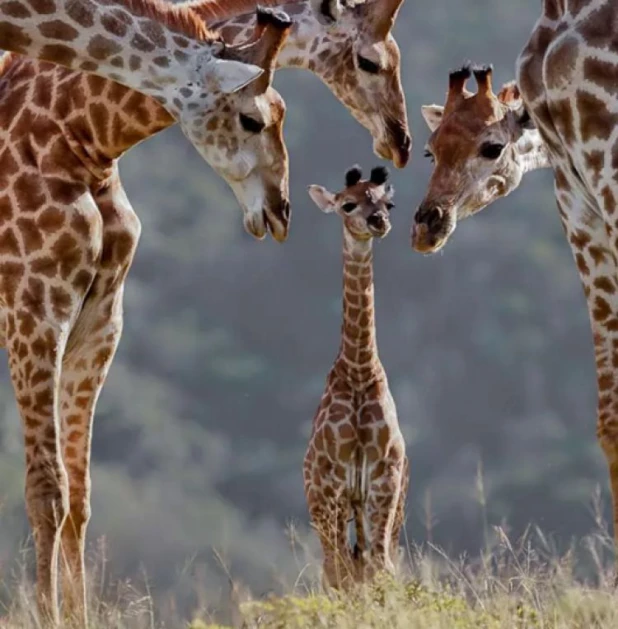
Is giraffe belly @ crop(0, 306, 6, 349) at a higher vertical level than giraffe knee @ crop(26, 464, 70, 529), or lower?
higher

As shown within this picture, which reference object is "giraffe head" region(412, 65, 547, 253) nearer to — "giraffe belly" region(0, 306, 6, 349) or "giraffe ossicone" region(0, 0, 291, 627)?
"giraffe ossicone" region(0, 0, 291, 627)

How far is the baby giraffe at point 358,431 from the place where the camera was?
10.8 meters

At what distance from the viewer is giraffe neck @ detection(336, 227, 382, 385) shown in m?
11.5

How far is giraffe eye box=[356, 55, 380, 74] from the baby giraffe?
1.44 m

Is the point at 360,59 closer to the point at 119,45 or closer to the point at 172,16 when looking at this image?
the point at 172,16

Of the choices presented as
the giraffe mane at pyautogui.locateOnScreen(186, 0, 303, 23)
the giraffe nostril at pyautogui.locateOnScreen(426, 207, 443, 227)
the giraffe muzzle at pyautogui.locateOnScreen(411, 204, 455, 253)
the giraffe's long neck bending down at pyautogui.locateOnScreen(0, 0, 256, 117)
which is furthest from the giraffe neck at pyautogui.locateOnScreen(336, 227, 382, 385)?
the giraffe's long neck bending down at pyautogui.locateOnScreen(0, 0, 256, 117)

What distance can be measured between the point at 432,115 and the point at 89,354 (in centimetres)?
297

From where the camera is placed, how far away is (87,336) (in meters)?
9.01

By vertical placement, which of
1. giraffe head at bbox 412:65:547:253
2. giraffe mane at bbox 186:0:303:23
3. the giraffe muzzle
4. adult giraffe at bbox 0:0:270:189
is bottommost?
the giraffe muzzle

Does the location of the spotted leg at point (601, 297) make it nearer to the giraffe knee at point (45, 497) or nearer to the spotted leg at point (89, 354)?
the spotted leg at point (89, 354)

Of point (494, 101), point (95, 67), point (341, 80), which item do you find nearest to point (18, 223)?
point (95, 67)

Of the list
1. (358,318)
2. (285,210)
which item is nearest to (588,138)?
(285,210)

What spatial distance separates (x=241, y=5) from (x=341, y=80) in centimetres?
97

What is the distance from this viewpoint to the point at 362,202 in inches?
463
